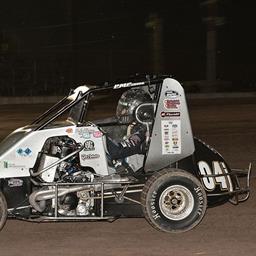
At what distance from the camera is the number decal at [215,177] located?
25.6ft

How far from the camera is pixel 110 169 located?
7.64 m

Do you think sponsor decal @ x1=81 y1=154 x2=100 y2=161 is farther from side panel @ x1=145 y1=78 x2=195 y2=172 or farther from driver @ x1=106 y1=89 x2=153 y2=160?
side panel @ x1=145 y1=78 x2=195 y2=172

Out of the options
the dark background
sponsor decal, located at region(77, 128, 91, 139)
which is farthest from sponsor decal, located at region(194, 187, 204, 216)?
the dark background

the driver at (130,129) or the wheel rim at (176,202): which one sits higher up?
the driver at (130,129)

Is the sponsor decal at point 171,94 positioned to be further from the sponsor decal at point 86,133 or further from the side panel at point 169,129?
the sponsor decal at point 86,133

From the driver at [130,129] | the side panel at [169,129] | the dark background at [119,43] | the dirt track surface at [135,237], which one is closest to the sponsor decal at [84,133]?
the driver at [130,129]

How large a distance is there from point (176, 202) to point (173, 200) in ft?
0.13

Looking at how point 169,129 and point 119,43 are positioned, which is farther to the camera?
point 119,43

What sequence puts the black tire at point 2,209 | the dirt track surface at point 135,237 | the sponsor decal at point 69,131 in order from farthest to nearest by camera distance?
the sponsor decal at point 69,131 < the black tire at point 2,209 < the dirt track surface at point 135,237

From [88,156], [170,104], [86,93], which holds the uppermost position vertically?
[86,93]

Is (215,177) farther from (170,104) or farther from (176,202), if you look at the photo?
(170,104)

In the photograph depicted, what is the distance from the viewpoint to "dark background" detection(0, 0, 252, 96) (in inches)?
1476

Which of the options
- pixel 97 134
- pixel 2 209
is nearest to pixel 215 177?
pixel 97 134

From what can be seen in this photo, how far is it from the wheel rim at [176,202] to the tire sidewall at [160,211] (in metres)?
0.03
